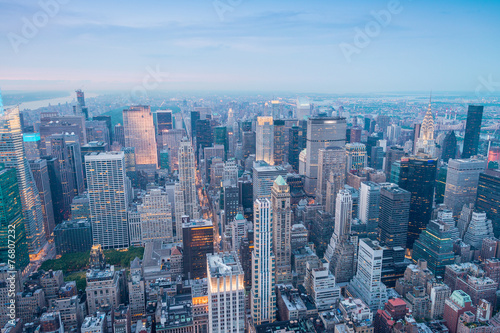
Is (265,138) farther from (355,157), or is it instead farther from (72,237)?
(72,237)

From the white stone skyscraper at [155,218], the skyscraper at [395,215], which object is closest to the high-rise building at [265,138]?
the white stone skyscraper at [155,218]

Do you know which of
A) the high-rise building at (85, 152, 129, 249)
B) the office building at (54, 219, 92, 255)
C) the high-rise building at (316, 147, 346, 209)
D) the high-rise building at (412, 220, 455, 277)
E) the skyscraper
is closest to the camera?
the high-rise building at (412, 220, 455, 277)

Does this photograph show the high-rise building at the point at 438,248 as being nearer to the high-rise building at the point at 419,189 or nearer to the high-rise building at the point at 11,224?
the high-rise building at the point at 419,189

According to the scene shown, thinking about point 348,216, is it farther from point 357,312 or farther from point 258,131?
point 258,131

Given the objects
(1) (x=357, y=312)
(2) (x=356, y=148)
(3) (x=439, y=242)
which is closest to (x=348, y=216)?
(3) (x=439, y=242)

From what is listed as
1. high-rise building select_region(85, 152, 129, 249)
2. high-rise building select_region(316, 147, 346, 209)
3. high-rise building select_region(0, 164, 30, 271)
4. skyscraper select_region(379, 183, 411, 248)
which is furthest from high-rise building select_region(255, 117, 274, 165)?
high-rise building select_region(0, 164, 30, 271)

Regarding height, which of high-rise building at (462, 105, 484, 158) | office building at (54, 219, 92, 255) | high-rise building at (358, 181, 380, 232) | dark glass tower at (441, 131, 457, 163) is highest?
high-rise building at (462, 105, 484, 158)

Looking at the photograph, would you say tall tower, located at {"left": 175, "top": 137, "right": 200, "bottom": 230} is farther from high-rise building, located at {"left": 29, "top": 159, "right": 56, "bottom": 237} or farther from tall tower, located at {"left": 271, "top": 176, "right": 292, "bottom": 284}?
Result: tall tower, located at {"left": 271, "top": 176, "right": 292, "bottom": 284}

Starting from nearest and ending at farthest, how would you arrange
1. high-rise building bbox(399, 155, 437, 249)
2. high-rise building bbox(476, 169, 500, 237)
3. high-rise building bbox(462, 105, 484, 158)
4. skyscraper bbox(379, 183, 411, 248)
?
skyscraper bbox(379, 183, 411, 248) < high-rise building bbox(476, 169, 500, 237) < high-rise building bbox(399, 155, 437, 249) < high-rise building bbox(462, 105, 484, 158)
